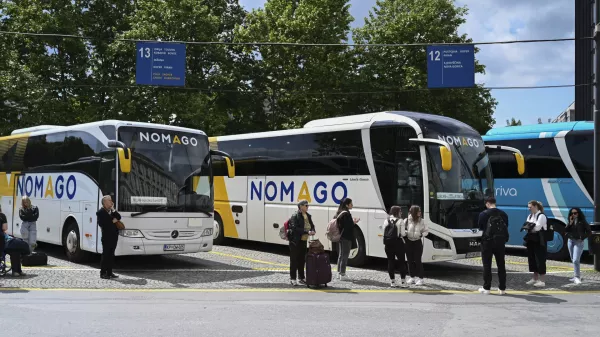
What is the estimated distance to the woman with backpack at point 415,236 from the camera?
12.0 m

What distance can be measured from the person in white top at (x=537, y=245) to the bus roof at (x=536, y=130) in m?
5.58

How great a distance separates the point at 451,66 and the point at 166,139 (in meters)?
10.7

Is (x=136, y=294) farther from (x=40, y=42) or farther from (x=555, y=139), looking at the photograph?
(x=40, y=42)

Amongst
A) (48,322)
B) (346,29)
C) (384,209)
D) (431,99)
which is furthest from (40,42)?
(48,322)

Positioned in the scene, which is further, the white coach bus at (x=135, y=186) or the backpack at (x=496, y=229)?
the white coach bus at (x=135, y=186)

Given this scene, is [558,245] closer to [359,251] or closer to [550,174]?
[550,174]

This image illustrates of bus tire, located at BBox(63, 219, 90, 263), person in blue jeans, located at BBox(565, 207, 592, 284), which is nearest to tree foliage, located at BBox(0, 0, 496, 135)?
bus tire, located at BBox(63, 219, 90, 263)

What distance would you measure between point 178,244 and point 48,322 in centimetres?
580

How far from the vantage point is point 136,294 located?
35.7 ft

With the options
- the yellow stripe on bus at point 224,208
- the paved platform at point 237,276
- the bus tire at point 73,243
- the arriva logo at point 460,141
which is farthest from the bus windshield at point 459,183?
the bus tire at point 73,243

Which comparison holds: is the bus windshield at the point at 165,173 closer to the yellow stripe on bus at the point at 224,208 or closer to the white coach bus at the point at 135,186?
the white coach bus at the point at 135,186

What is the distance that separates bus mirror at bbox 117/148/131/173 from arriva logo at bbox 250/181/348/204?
17.4ft

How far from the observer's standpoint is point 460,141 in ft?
45.9

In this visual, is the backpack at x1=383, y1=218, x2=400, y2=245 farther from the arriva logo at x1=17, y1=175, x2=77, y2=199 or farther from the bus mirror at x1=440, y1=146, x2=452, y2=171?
the arriva logo at x1=17, y1=175, x2=77, y2=199
